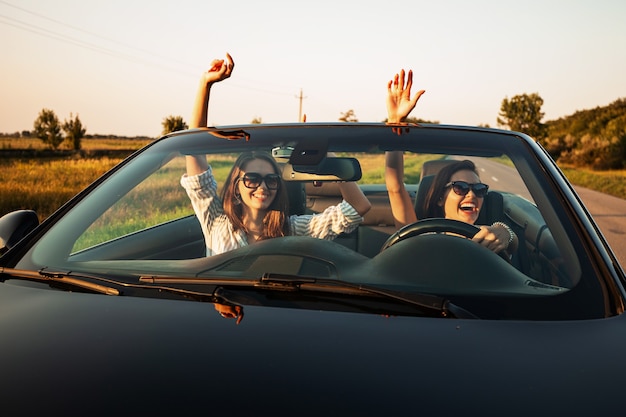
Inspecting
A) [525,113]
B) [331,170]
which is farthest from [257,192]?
[525,113]

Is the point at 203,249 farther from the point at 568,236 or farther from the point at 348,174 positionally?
the point at 568,236

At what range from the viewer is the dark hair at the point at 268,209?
2.59 meters

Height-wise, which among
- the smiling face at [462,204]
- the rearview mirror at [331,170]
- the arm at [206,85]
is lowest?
the smiling face at [462,204]

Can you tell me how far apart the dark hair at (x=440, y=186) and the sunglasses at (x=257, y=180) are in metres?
0.63

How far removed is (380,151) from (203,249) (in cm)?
89

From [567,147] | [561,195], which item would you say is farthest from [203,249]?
[567,147]

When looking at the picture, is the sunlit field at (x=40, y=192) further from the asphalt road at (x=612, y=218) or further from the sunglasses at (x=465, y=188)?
the sunglasses at (x=465, y=188)

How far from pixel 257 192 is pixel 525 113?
85.1 meters

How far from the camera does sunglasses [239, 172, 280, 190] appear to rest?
8.95 ft

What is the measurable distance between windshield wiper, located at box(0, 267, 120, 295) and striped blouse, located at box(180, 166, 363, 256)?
76 centimetres

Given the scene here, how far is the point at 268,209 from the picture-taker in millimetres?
2678

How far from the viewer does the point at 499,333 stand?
5.34ft

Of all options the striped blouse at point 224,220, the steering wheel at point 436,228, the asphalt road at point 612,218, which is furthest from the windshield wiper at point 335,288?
the asphalt road at point 612,218

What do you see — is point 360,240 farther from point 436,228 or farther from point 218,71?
point 218,71
